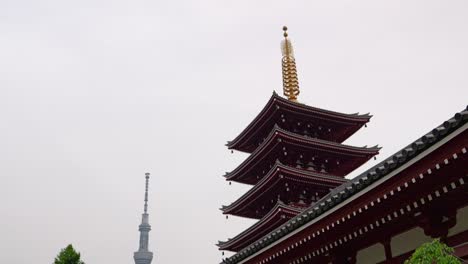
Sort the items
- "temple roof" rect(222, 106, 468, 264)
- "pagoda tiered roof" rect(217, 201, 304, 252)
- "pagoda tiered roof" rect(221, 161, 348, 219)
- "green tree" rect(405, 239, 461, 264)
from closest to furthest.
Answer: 1. "green tree" rect(405, 239, 461, 264)
2. "temple roof" rect(222, 106, 468, 264)
3. "pagoda tiered roof" rect(217, 201, 304, 252)
4. "pagoda tiered roof" rect(221, 161, 348, 219)

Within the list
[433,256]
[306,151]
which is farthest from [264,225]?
[433,256]

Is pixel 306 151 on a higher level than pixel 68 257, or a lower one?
higher

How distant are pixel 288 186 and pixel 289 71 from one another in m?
10.7

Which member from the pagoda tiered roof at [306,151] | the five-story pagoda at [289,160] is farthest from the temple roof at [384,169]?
the pagoda tiered roof at [306,151]

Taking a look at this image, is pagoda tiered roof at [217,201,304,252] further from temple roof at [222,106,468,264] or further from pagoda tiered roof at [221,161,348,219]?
temple roof at [222,106,468,264]

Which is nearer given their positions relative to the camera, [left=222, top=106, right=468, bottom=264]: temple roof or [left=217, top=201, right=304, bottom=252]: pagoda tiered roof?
[left=222, top=106, right=468, bottom=264]: temple roof

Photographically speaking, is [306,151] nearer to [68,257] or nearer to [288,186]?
[288,186]

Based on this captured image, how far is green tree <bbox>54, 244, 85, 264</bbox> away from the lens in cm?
2584

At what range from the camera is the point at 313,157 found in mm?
26641

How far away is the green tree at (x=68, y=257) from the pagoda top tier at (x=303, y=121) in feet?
38.1

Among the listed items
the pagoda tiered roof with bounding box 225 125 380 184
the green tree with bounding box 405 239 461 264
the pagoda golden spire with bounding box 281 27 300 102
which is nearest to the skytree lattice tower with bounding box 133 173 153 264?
the pagoda golden spire with bounding box 281 27 300 102

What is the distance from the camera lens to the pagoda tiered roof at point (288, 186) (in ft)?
79.6

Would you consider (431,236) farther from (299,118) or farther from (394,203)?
(299,118)

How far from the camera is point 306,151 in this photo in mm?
26219
